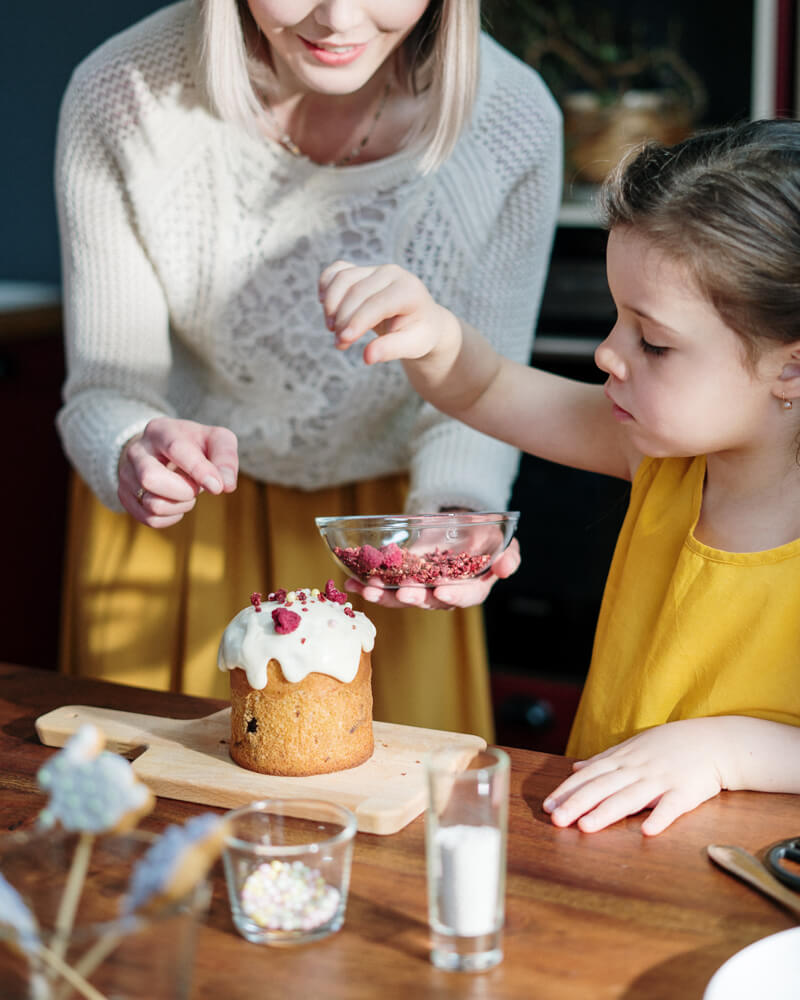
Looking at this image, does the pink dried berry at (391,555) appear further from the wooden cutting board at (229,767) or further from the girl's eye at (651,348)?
the girl's eye at (651,348)

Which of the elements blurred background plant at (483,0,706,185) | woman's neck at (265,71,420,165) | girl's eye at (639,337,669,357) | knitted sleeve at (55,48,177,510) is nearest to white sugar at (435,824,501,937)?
girl's eye at (639,337,669,357)

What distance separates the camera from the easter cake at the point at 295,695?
104 cm

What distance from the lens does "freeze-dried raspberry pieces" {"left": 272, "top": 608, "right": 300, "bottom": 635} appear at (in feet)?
3.42

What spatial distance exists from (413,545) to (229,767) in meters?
0.32

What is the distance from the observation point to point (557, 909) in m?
0.83

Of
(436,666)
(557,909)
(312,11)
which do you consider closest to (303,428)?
(436,666)

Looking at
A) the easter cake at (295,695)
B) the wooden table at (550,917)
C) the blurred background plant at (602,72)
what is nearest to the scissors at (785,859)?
the wooden table at (550,917)

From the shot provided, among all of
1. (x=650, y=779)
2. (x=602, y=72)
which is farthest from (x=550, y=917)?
(x=602, y=72)

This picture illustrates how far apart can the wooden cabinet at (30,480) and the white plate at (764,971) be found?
6.95 feet

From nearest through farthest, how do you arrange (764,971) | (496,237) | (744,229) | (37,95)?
(764,971), (744,229), (496,237), (37,95)

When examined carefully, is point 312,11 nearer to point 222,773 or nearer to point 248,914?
point 222,773

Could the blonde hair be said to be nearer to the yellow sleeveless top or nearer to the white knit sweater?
the white knit sweater

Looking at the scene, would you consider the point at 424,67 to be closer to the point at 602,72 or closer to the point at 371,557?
the point at 371,557

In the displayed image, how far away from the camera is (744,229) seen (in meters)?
Result: 1.11
